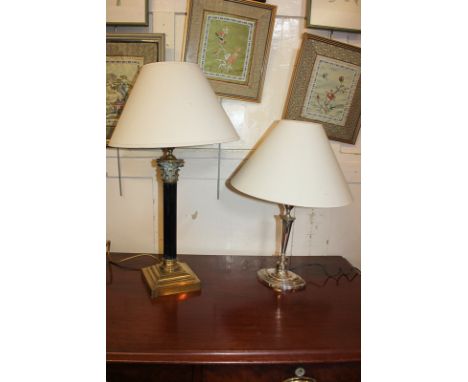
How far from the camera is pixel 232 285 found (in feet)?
3.60

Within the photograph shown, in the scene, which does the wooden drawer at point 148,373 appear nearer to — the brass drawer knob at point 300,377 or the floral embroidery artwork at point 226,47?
the brass drawer knob at point 300,377

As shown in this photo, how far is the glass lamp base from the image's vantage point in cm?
108

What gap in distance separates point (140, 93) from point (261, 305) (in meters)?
0.70

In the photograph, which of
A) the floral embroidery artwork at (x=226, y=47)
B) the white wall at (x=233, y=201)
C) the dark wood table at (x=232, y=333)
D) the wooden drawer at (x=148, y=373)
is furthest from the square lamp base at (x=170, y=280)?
the floral embroidery artwork at (x=226, y=47)

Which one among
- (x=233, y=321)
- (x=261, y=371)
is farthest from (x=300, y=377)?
(x=233, y=321)

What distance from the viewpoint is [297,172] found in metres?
0.92

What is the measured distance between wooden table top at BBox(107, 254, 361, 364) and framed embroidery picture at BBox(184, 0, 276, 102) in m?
0.72

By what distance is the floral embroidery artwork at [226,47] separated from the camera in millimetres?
1230
